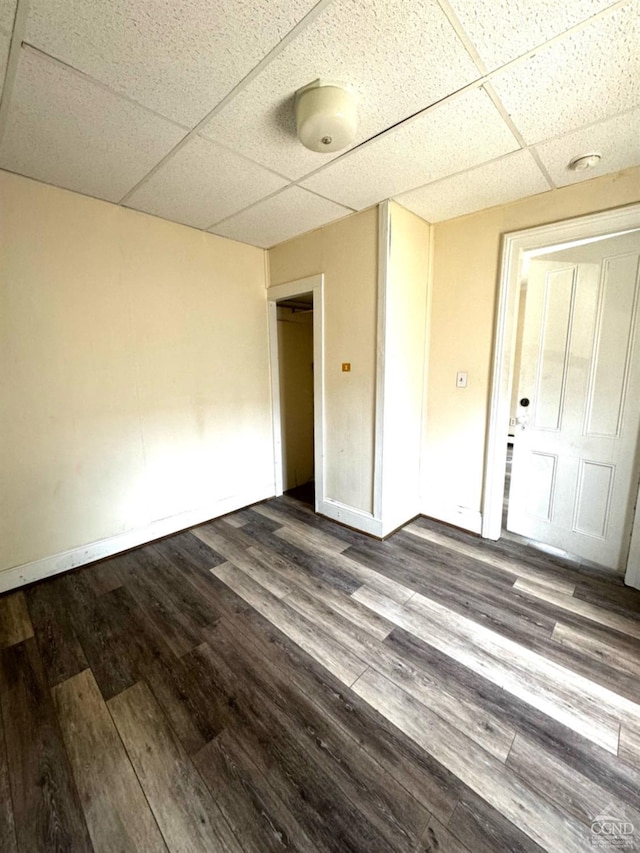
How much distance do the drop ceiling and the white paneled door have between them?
0.59m

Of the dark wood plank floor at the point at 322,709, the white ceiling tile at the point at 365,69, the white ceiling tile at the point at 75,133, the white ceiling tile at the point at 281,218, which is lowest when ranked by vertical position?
the dark wood plank floor at the point at 322,709

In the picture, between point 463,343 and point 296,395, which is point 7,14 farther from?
point 296,395

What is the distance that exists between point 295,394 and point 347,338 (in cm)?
134

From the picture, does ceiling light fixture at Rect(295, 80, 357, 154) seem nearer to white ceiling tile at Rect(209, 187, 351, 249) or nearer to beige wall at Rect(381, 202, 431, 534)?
white ceiling tile at Rect(209, 187, 351, 249)

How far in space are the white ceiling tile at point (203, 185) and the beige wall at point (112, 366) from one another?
0.78 feet

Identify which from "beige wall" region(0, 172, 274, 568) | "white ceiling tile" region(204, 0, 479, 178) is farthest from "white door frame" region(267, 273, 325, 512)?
"white ceiling tile" region(204, 0, 479, 178)

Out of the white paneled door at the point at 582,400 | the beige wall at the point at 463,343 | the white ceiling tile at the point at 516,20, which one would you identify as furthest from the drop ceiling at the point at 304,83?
the white paneled door at the point at 582,400

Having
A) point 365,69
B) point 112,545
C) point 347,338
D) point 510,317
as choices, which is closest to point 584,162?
point 510,317

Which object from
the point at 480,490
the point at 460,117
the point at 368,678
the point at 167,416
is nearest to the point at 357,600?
the point at 368,678

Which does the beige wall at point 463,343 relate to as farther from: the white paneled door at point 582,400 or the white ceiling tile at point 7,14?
the white ceiling tile at point 7,14

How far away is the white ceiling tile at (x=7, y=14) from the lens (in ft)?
3.38

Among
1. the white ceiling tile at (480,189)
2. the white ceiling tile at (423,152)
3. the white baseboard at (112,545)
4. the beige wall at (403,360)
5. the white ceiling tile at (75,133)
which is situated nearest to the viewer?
the white ceiling tile at (75,133)

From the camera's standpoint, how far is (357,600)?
80.7 inches

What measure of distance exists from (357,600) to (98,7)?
2.74 metres
